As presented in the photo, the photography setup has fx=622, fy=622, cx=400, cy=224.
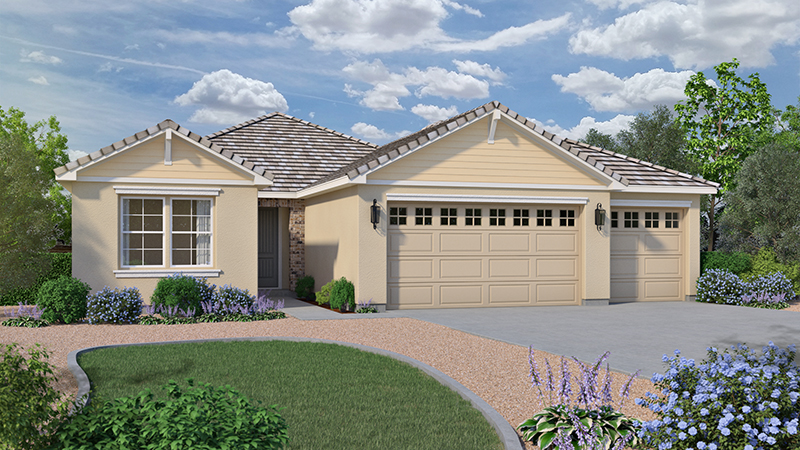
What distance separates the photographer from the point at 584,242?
16.0 metres

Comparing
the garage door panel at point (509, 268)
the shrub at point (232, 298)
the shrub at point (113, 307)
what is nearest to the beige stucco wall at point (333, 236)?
the shrub at point (232, 298)

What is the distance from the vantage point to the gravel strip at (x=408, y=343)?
22.9 ft

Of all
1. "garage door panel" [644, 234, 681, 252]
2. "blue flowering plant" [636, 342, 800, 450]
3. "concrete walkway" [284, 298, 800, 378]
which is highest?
"garage door panel" [644, 234, 681, 252]

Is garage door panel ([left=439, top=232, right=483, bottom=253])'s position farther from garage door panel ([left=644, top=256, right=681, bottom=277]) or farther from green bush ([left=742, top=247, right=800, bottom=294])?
green bush ([left=742, top=247, right=800, bottom=294])

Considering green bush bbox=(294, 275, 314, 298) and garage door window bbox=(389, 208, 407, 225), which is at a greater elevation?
garage door window bbox=(389, 208, 407, 225)

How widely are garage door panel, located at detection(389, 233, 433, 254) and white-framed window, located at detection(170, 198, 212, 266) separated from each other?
4297mm

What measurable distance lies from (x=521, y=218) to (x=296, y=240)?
6.92 m

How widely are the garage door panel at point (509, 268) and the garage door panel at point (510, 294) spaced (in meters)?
0.28

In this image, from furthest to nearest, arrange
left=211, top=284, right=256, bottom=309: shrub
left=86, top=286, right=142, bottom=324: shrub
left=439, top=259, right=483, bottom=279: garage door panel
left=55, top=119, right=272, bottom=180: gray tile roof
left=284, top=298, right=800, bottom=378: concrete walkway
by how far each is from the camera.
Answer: left=439, top=259, right=483, bottom=279: garage door panel, left=55, top=119, right=272, bottom=180: gray tile roof, left=211, top=284, right=256, bottom=309: shrub, left=86, top=286, right=142, bottom=324: shrub, left=284, top=298, right=800, bottom=378: concrete walkway

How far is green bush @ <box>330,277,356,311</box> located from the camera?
47.0ft

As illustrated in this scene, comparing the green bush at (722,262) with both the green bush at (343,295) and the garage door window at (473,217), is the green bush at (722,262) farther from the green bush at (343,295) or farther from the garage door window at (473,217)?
the green bush at (343,295)

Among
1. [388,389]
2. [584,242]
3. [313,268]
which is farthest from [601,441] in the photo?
[313,268]

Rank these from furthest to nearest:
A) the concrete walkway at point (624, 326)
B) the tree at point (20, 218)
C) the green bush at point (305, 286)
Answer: the green bush at point (305, 286) → the tree at point (20, 218) → the concrete walkway at point (624, 326)

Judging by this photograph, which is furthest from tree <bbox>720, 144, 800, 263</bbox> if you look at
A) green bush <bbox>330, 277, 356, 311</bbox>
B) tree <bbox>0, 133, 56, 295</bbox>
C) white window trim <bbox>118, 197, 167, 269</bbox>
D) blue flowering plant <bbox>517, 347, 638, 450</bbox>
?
tree <bbox>0, 133, 56, 295</bbox>
